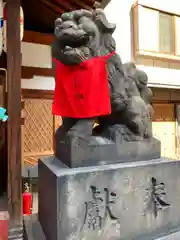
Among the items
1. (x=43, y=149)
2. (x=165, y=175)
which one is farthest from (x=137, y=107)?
(x=43, y=149)

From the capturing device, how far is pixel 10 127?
3.44m

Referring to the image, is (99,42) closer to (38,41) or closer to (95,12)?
(95,12)

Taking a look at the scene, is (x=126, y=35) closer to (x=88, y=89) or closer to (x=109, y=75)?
(x=109, y=75)

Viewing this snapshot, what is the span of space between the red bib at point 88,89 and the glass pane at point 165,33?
5.19 m

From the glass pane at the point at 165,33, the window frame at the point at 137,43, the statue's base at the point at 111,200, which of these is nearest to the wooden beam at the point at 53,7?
the window frame at the point at 137,43

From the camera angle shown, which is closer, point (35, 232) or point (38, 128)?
point (35, 232)

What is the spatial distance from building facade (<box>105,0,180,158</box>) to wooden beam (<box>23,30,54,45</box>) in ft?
5.54

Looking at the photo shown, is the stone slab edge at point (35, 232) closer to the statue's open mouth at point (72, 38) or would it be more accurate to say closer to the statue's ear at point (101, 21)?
the statue's open mouth at point (72, 38)

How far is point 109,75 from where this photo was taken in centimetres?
204

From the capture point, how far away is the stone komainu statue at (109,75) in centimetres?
184

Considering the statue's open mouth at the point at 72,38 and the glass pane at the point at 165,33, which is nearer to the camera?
the statue's open mouth at the point at 72,38

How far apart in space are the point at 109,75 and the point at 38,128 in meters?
3.62

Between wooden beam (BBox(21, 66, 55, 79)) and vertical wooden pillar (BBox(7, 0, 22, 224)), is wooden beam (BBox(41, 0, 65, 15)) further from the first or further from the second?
wooden beam (BBox(21, 66, 55, 79))

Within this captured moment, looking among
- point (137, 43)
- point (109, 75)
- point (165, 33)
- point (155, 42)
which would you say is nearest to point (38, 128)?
point (137, 43)
